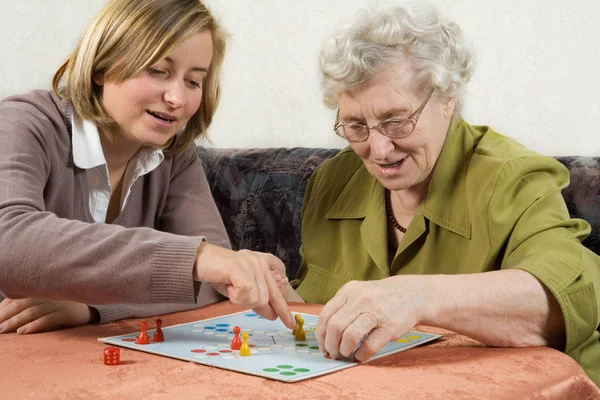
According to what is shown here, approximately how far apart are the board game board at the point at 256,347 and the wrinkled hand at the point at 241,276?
3.0 inches

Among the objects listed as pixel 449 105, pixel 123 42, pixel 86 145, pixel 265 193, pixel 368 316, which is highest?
pixel 123 42

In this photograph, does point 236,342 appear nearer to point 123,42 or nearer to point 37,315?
point 37,315

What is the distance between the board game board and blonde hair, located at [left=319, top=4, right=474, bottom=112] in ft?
1.94

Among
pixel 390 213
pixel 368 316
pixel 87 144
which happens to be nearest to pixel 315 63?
pixel 390 213

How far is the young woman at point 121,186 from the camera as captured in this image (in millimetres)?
1330

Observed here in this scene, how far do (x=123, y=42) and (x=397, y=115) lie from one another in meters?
0.68

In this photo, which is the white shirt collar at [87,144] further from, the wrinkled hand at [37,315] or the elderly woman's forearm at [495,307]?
the elderly woman's forearm at [495,307]

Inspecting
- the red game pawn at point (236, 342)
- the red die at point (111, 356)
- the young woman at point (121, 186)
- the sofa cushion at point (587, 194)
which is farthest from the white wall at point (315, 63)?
the red die at point (111, 356)

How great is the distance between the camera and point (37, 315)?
1438mm

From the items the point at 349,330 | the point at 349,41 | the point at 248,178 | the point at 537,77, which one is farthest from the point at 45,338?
the point at 537,77

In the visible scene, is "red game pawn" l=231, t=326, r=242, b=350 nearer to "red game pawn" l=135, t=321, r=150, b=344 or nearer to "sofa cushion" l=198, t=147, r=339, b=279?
"red game pawn" l=135, t=321, r=150, b=344

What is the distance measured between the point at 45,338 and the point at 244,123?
1.95 metres

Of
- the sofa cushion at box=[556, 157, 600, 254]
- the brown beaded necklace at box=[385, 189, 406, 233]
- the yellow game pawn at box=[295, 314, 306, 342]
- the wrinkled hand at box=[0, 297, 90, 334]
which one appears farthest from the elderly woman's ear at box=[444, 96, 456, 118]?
the wrinkled hand at box=[0, 297, 90, 334]

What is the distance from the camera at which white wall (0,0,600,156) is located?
2.35m
